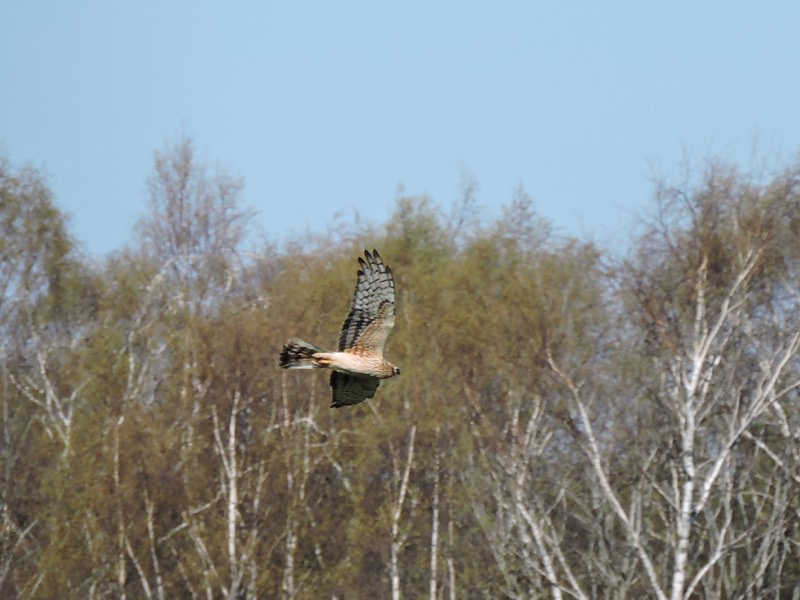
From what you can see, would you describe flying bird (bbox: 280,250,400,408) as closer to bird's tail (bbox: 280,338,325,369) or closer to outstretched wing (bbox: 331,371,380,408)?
outstretched wing (bbox: 331,371,380,408)

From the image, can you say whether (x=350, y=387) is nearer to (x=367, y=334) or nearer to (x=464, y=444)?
(x=367, y=334)

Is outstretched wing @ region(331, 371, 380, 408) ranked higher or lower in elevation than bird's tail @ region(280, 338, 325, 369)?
lower

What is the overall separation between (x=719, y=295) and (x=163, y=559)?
33.4 feet

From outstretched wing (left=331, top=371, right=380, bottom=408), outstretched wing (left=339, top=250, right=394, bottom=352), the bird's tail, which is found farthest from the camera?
outstretched wing (left=331, top=371, right=380, bottom=408)

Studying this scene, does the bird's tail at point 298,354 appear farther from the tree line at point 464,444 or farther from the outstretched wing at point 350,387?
the tree line at point 464,444

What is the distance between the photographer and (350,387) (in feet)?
53.7

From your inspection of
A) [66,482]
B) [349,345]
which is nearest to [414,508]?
[66,482]

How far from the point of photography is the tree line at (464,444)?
2372 cm

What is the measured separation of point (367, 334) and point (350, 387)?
65 cm

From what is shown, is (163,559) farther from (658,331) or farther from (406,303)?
(658,331)

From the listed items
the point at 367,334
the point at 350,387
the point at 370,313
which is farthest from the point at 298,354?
the point at 350,387

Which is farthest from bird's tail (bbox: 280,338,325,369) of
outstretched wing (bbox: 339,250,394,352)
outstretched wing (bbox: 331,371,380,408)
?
outstretched wing (bbox: 331,371,380,408)

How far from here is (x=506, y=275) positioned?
32938mm

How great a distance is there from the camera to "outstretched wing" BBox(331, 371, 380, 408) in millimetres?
16172
